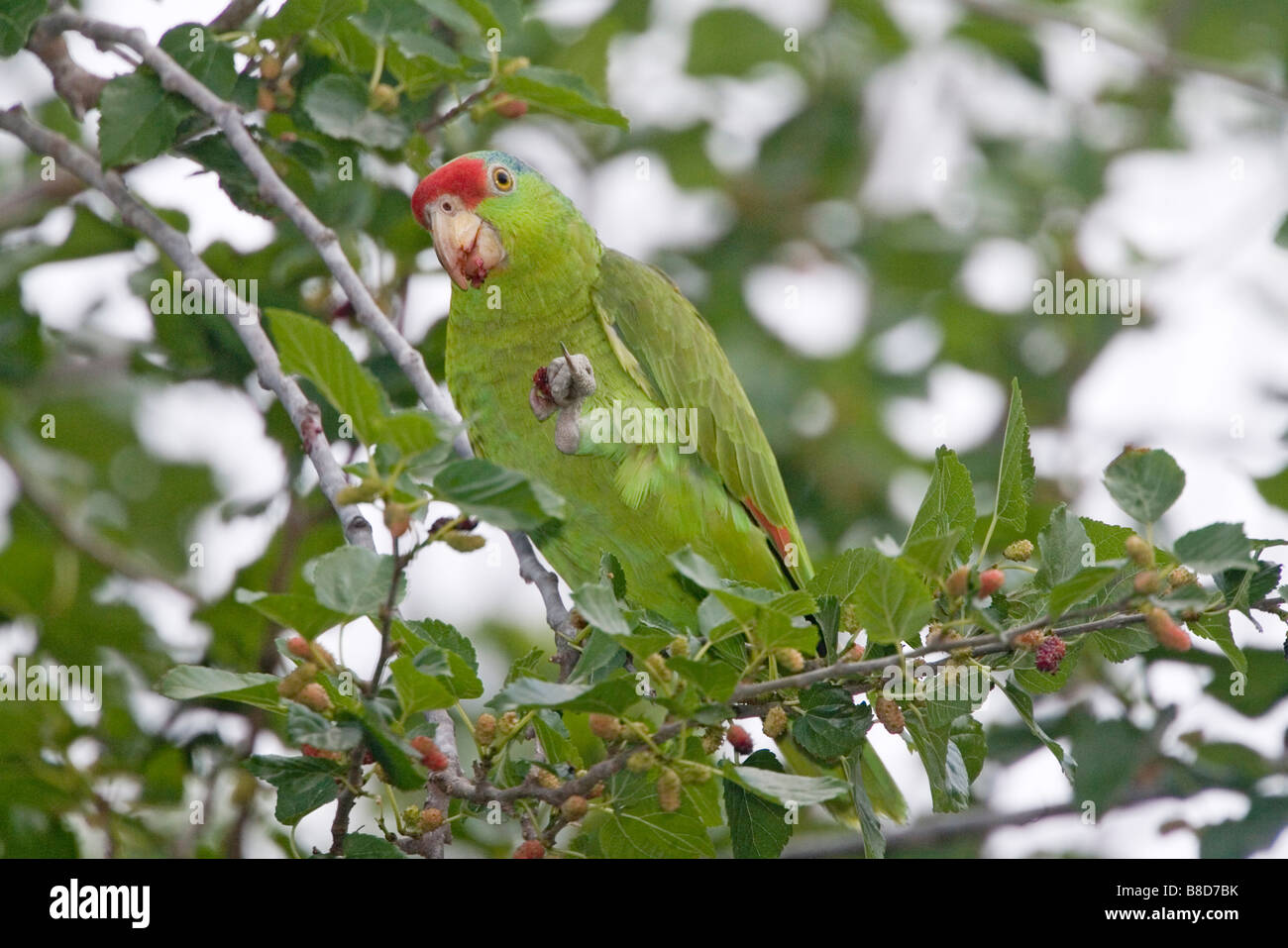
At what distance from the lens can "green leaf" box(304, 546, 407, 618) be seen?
6.13ft

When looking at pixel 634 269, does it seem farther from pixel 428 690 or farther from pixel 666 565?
pixel 428 690

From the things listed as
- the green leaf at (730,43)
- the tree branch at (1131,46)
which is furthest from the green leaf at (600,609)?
the green leaf at (730,43)

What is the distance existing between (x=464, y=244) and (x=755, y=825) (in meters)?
1.71

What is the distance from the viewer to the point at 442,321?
375 centimetres

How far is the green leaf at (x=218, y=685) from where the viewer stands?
6.55 feet

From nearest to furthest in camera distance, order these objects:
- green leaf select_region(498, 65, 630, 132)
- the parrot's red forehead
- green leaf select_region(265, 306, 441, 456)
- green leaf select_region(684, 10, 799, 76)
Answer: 1. green leaf select_region(265, 306, 441, 456)
2. green leaf select_region(498, 65, 630, 132)
3. the parrot's red forehead
4. green leaf select_region(684, 10, 799, 76)

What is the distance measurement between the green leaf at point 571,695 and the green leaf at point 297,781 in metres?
0.34

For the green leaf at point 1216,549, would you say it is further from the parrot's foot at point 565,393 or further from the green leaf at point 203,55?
the green leaf at point 203,55

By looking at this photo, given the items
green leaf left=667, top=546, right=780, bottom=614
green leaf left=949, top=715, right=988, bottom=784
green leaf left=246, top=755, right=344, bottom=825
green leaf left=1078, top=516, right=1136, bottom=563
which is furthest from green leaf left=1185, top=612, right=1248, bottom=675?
green leaf left=246, top=755, right=344, bottom=825

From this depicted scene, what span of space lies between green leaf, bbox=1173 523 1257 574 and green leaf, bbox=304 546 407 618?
1184mm

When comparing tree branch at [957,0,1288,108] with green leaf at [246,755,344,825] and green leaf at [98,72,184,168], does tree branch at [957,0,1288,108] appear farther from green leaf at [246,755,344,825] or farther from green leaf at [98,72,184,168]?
green leaf at [246,755,344,825]

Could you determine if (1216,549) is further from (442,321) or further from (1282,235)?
(442,321)

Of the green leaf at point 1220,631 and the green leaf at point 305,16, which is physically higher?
the green leaf at point 305,16
